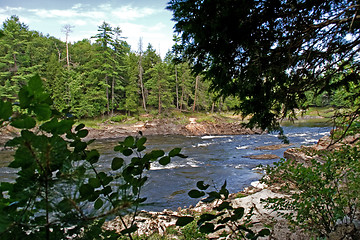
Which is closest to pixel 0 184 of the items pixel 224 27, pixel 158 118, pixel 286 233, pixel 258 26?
pixel 224 27

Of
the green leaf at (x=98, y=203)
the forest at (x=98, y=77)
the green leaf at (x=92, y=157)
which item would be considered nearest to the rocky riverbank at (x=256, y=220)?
the green leaf at (x=98, y=203)

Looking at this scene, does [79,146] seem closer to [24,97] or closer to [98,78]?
[24,97]

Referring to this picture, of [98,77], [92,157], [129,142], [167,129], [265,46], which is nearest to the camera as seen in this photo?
[92,157]

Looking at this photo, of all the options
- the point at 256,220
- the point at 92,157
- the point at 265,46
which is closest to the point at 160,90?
the point at 256,220

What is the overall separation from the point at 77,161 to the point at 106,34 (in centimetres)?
3335

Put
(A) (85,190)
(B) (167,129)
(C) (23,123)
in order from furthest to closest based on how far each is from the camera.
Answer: (B) (167,129) < (A) (85,190) < (C) (23,123)

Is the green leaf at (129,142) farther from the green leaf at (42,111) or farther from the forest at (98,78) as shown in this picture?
the forest at (98,78)

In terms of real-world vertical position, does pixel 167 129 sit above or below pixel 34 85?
below

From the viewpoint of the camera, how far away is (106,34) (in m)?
30.1

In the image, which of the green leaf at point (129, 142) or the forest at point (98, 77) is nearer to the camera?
the green leaf at point (129, 142)

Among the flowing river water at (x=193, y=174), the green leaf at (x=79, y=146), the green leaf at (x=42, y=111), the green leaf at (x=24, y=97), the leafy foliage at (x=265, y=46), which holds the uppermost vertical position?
the leafy foliage at (x=265, y=46)

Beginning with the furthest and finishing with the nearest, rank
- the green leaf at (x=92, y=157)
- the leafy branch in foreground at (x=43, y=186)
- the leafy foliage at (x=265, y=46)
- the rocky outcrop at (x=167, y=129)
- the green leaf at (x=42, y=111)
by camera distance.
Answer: the rocky outcrop at (x=167, y=129) → the leafy foliage at (x=265, y=46) → the green leaf at (x=92, y=157) → the green leaf at (x=42, y=111) → the leafy branch in foreground at (x=43, y=186)

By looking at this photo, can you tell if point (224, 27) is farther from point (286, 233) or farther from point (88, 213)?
point (286, 233)

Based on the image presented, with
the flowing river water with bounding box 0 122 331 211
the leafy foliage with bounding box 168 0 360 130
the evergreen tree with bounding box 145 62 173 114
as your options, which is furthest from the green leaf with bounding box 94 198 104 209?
the evergreen tree with bounding box 145 62 173 114
